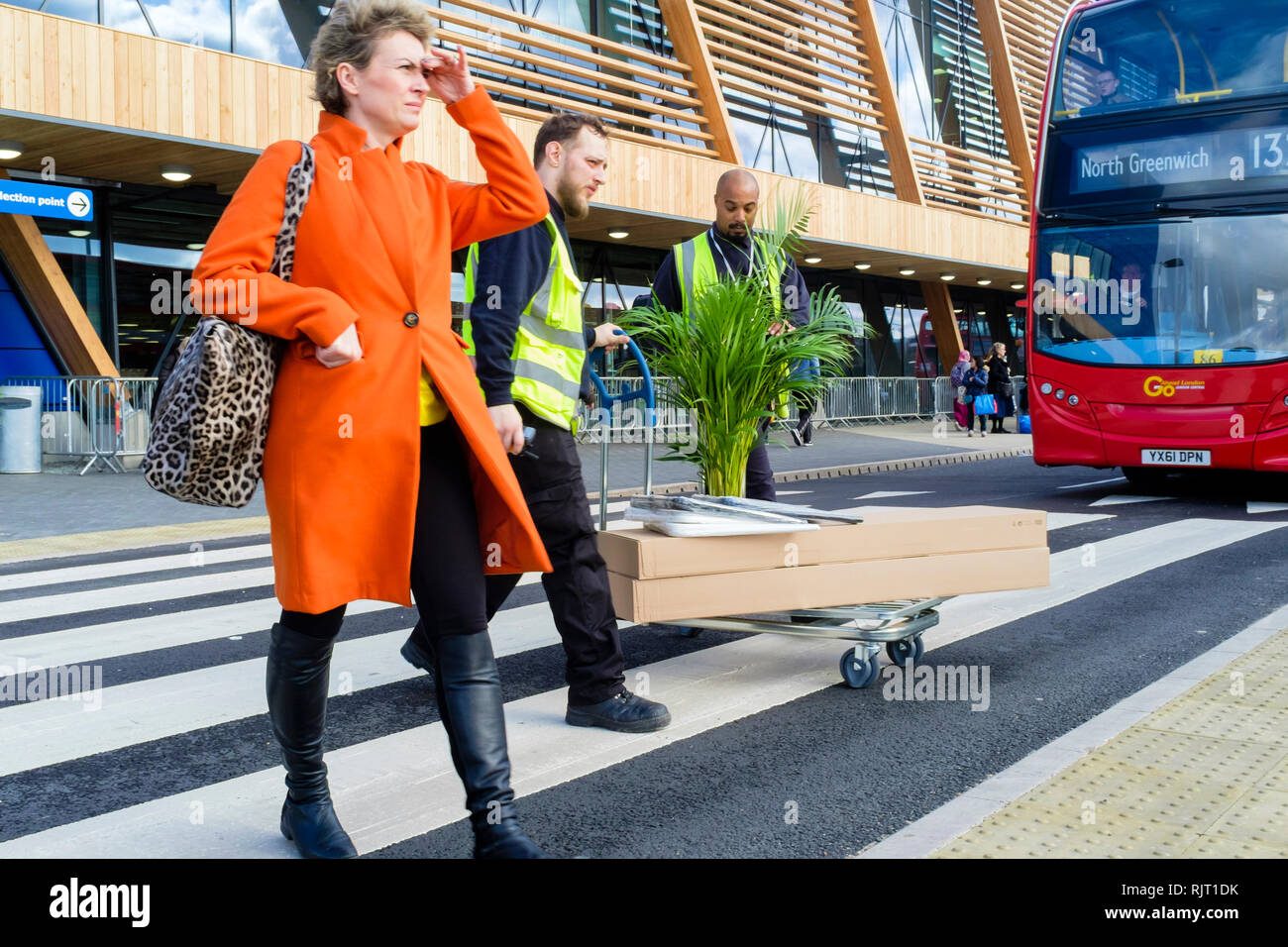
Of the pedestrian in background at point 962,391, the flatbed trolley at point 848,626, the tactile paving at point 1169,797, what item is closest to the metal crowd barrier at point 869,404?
the pedestrian in background at point 962,391

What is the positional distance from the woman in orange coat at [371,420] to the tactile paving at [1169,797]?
1171 mm

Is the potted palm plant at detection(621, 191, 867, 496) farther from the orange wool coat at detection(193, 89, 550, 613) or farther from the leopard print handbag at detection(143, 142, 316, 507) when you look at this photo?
the leopard print handbag at detection(143, 142, 316, 507)

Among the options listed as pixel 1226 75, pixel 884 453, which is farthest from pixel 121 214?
pixel 1226 75

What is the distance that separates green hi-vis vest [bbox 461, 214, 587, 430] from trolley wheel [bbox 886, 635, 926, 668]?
1743 mm

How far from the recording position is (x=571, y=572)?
12.8ft

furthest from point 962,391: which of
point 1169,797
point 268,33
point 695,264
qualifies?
point 1169,797

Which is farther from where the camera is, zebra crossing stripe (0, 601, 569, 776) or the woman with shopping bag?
the woman with shopping bag

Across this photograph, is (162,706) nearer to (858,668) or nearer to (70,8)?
(858,668)

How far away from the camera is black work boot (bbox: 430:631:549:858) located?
2645 mm

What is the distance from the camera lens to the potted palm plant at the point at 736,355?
4.54 meters

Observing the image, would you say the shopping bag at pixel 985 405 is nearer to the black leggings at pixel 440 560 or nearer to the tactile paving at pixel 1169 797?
the tactile paving at pixel 1169 797

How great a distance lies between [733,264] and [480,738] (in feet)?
9.27

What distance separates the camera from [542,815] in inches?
125

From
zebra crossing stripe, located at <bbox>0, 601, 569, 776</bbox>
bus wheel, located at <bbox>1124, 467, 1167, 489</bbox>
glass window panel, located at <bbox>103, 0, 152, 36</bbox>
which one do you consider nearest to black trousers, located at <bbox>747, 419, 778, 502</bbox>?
zebra crossing stripe, located at <bbox>0, 601, 569, 776</bbox>
